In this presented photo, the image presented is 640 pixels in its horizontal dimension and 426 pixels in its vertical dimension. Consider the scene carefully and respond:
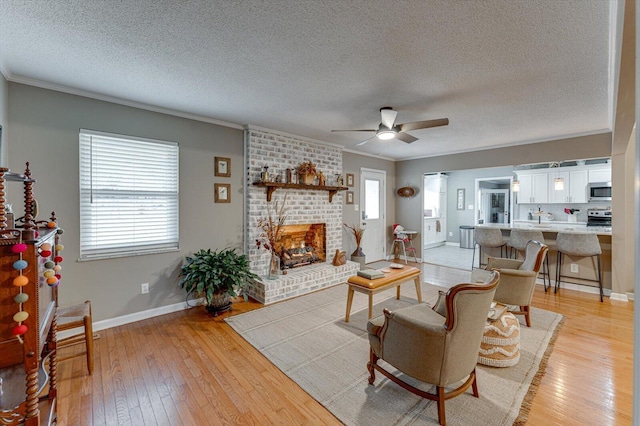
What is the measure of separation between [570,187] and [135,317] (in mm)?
8703

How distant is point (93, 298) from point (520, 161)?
6728mm

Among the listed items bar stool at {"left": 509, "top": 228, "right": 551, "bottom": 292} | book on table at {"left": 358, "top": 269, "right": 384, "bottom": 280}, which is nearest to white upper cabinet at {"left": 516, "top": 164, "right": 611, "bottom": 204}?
bar stool at {"left": 509, "top": 228, "right": 551, "bottom": 292}

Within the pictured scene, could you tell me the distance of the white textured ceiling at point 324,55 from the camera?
169 centimetres

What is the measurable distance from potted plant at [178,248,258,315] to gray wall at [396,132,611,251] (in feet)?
15.0

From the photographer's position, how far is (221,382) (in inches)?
86.2

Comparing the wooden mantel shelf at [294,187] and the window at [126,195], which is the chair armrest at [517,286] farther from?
the window at [126,195]

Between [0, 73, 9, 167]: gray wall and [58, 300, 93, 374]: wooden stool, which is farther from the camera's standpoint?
[0, 73, 9, 167]: gray wall

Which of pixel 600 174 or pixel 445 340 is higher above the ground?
pixel 600 174

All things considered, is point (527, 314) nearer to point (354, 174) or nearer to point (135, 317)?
Result: point (354, 174)

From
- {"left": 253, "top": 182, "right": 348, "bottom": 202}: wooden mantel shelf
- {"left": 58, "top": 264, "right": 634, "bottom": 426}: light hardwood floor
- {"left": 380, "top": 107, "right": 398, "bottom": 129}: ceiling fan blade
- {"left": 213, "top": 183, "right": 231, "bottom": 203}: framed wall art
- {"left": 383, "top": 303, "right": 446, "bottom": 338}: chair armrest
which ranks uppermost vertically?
{"left": 380, "top": 107, "right": 398, "bottom": 129}: ceiling fan blade

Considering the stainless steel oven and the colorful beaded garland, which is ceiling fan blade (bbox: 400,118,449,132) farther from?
the stainless steel oven

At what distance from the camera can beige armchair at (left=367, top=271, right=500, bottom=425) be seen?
65.5 inches

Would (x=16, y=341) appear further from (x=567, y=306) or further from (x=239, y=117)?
(x=567, y=306)

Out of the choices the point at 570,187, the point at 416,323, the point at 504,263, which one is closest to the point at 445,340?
the point at 416,323
